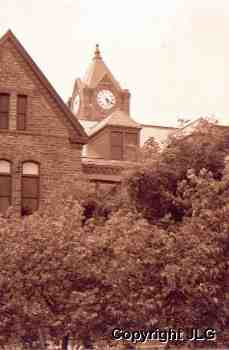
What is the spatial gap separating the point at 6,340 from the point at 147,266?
13.8 ft

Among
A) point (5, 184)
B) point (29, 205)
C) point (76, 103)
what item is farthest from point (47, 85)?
point (76, 103)

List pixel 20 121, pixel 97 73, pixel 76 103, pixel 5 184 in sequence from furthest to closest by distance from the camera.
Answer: pixel 76 103, pixel 97 73, pixel 20 121, pixel 5 184

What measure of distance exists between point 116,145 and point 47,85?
24.6ft

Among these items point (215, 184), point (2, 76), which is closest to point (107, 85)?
point (2, 76)

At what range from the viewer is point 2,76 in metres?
39.9

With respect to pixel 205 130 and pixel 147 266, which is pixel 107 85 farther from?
pixel 147 266

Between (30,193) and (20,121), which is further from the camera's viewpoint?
(20,121)

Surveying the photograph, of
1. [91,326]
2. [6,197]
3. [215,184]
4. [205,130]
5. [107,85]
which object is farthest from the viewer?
[107,85]

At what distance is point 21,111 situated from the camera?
132ft

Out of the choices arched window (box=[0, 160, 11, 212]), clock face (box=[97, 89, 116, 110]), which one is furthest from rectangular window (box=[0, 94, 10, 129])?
clock face (box=[97, 89, 116, 110])

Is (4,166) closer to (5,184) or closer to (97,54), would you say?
(5,184)

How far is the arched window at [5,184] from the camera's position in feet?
128

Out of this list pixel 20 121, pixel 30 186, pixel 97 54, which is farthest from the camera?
pixel 97 54

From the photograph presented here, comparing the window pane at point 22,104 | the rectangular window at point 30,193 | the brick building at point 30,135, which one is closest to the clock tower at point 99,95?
the brick building at point 30,135
